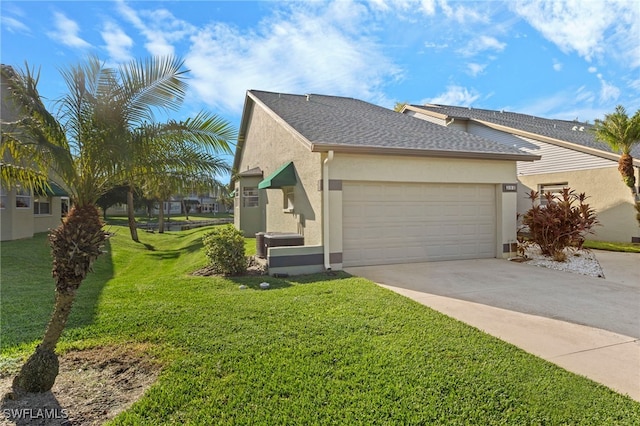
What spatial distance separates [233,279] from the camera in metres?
8.30

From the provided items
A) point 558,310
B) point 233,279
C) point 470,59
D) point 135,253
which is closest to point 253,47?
point 233,279

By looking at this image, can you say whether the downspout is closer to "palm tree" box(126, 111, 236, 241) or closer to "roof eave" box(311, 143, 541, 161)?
"roof eave" box(311, 143, 541, 161)

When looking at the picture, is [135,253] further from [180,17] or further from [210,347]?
[210,347]

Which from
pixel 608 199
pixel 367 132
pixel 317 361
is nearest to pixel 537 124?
pixel 608 199

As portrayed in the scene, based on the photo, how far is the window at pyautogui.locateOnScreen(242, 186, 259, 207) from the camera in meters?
17.2

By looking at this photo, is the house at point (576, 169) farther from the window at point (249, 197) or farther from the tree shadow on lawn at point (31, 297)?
the tree shadow on lawn at point (31, 297)

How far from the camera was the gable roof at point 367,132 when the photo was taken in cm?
932

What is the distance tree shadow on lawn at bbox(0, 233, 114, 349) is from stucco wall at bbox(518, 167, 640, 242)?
17.1 metres

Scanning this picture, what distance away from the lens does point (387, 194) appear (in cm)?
995

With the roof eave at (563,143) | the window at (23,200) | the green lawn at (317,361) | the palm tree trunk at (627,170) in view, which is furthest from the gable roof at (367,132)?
the window at (23,200)

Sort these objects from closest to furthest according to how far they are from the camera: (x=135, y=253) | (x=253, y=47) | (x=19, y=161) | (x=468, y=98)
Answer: (x=19, y=161) < (x=253, y=47) < (x=135, y=253) < (x=468, y=98)

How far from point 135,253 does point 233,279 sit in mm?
11178

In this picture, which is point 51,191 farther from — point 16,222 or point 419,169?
point 16,222

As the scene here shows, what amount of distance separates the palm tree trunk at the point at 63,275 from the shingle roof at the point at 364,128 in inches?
227
